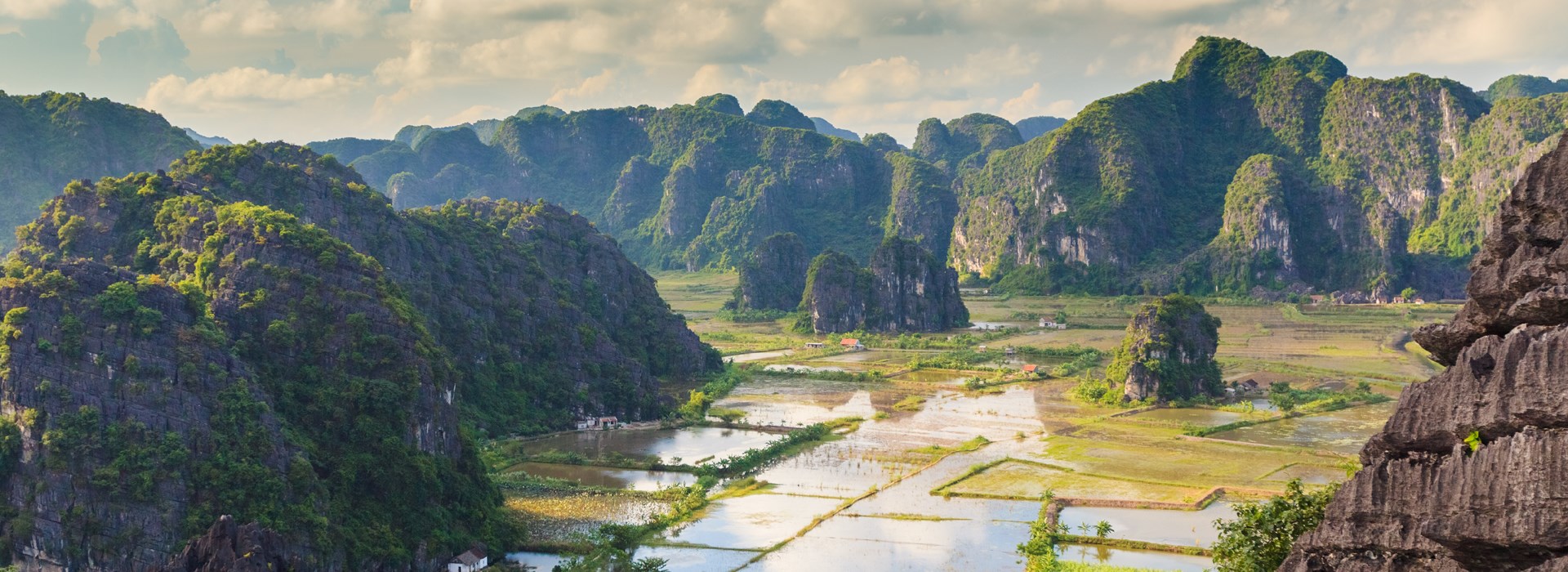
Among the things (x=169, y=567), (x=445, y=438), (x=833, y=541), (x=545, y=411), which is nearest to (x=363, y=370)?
(x=445, y=438)

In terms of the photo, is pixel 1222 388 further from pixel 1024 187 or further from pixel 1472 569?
pixel 1024 187

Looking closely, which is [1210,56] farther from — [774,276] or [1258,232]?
[774,276]

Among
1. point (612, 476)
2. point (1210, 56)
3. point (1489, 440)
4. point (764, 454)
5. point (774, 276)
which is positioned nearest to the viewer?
point (1489, 440)

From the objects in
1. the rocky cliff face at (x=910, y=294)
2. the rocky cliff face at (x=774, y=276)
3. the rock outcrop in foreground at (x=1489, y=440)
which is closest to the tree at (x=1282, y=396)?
the rocky cliff face at (x=910, y=294)

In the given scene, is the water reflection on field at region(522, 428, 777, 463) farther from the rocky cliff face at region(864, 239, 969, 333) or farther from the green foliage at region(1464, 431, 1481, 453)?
the rocky cliff face at region(864, 239, 969, 333)

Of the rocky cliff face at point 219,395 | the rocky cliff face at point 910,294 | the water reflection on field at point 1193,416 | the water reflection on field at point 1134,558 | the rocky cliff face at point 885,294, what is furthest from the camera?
the rocky cliff face at point 910,294

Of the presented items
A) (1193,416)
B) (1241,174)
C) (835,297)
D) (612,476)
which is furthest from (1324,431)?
(1241,174)

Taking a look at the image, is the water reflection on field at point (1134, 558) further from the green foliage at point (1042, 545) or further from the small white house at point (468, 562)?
the small white house at point (468, 562)
